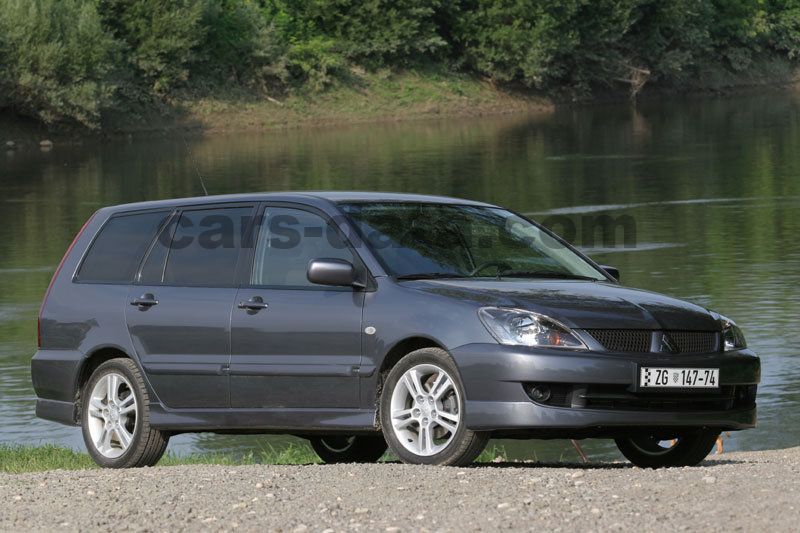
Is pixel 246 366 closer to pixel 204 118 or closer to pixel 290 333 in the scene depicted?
pixel 290 333

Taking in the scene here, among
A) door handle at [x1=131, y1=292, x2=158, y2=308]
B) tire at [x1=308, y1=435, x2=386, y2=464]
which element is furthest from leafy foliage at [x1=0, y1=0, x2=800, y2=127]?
door handle at [x1=131, y1=292, x2=158, y2=308]

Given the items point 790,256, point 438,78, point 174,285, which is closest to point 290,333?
point 174,285

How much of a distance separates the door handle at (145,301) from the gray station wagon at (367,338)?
0.6 inches

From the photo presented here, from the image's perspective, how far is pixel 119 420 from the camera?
9461mm

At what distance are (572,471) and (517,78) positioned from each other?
242 feet

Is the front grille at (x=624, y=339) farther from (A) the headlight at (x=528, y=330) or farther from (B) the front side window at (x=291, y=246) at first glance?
(B) the front side window at (x=291, y=246)

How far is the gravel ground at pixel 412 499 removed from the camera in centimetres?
641

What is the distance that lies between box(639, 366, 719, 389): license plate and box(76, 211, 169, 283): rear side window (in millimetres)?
3181

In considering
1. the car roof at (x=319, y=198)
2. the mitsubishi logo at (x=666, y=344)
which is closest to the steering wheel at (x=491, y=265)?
the car roof at (x=319, y=198)

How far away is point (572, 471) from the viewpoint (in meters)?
7.63

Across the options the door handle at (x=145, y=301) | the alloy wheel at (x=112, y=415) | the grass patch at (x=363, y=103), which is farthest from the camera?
the grass patch at (x=363, y=103)

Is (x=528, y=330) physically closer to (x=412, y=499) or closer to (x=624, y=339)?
(x=624, y=339)

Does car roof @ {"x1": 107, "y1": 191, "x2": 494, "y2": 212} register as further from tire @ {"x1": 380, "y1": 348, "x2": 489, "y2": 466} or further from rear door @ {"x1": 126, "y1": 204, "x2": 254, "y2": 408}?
tire @ {"x1": 380, "y1": 348, "x2": 489, "y2": 466}

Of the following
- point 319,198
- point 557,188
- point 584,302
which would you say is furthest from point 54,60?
point 584,302
